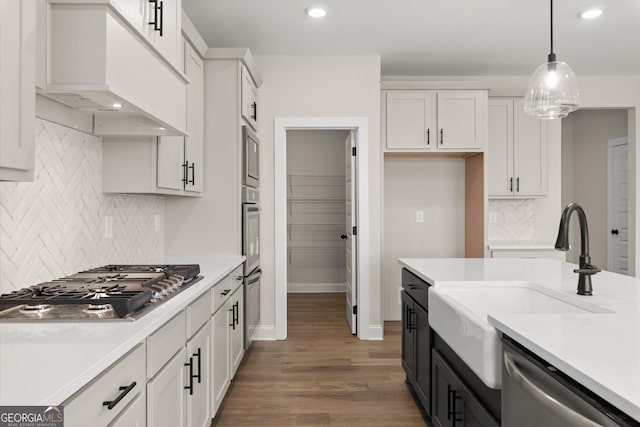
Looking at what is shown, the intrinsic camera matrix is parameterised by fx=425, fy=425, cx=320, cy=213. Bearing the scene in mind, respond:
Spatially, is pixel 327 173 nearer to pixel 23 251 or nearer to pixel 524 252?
pixel 524 252

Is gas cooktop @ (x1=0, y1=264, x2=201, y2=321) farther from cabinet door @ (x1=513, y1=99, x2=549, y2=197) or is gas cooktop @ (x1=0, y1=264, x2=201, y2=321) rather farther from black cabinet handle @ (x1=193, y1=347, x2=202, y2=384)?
cabinet door @ (x1=513, y1=99, x2=549, y2=197)

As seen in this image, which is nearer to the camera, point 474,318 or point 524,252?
point 474,318

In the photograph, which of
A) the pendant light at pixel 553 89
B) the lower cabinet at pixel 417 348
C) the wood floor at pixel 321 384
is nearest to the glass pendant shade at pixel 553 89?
the pendant light at pixel 553 89

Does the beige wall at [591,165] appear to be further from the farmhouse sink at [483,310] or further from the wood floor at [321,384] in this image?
the farmhouse sink at [483,310]

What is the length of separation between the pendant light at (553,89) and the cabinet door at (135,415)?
8.01 ft

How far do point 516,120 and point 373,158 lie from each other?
169 centimetres

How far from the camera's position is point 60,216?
78.8 inches

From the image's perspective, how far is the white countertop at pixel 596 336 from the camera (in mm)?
798

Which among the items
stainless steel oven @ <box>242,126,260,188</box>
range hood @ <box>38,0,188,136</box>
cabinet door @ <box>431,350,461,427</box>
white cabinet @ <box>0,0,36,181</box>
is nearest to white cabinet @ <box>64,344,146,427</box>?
white cabinet @ <box>0,0,36,181</box>

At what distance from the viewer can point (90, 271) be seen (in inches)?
85.5

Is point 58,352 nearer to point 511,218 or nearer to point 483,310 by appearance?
point 483,310

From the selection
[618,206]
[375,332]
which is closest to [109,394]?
[375,332]

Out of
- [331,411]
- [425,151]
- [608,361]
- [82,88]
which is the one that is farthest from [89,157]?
[425,151]

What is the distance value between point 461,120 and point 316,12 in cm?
190
